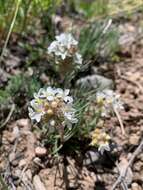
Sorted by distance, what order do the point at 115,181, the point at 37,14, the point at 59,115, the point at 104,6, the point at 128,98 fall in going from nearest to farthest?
the point at 59,115 → the point at 115,181 → the point at 128,98 → the point at 37,14 → the point at 104,6

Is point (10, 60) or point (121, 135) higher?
point (10, 60)

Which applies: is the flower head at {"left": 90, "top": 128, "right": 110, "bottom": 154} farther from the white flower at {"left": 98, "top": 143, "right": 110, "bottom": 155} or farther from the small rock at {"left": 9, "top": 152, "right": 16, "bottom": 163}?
the small rock at {"left": 9, "top": 152, "right": 16, "bottom": 163}

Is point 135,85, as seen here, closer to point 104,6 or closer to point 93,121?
point 93,121

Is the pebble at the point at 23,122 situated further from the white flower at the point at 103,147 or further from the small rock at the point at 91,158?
the white flower at the point at 103,147

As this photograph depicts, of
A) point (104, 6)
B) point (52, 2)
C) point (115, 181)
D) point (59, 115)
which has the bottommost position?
point (115, 181)

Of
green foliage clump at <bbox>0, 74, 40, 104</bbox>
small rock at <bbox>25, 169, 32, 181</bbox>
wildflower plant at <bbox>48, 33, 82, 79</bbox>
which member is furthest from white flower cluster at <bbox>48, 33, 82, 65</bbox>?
small rock at <bbox>25, 169, 32, 181</bbox>

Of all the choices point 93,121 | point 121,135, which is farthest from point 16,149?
point 121,135

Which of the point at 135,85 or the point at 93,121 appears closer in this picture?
the point at 93,121
